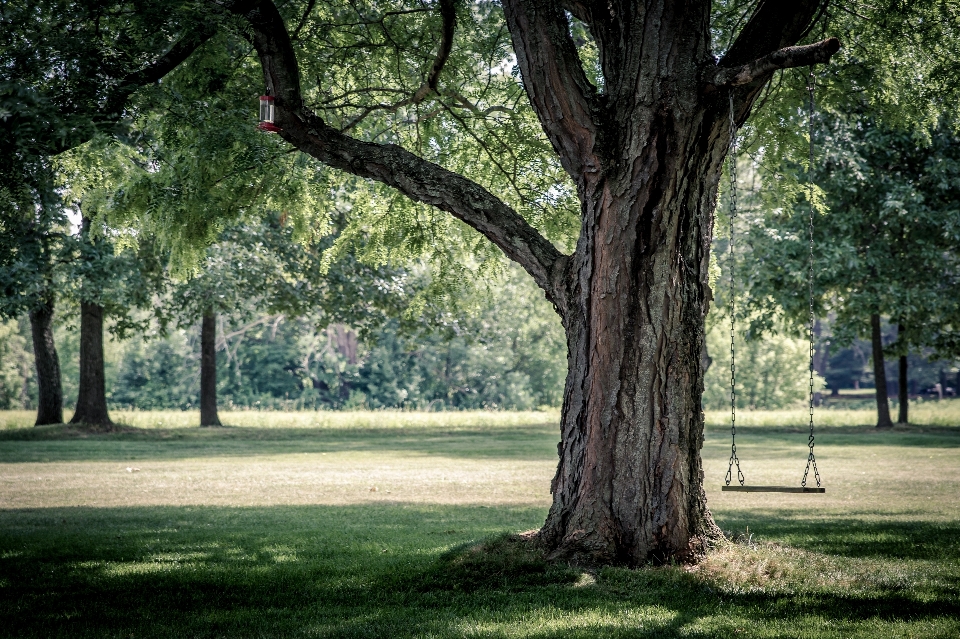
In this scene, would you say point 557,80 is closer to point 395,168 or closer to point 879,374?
point 395,168

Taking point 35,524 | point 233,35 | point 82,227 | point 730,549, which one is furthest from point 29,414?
point 730,549

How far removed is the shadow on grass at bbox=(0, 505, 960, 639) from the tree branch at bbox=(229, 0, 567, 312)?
242 centimetres

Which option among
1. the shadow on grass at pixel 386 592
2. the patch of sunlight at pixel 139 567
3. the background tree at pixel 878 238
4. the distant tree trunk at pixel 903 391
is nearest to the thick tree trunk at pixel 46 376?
the shadow on grass at pixel 386 592

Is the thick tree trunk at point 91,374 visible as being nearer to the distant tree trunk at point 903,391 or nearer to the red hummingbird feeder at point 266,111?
the red hummingbird feeder at point 266,111

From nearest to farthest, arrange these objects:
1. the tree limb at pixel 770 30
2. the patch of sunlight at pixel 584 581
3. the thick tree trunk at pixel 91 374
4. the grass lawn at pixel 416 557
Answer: the grass lawn at pixel 416 557 → the patch of sunlight at pixel 584 581 → the tree limb at pixel 770 30 → the thick tree trunk at pixel 91 374

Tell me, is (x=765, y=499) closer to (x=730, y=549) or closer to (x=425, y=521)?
(x=425, y=521)

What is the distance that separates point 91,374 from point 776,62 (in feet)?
73.5

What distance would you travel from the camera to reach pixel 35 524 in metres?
10.1

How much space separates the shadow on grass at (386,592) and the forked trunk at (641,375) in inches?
16.1

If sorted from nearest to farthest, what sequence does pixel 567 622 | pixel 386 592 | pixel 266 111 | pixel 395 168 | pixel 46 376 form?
pixel 567 622 < pixel 386 592 < pixel 266 111 < pixel 395 168 < pixel 46 376

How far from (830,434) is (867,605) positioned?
72.7ft

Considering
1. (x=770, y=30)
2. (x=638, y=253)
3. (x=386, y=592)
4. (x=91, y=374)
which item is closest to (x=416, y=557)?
(x=386, y=592)

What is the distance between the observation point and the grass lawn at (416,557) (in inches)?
220

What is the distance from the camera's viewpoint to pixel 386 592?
6.52 metres
